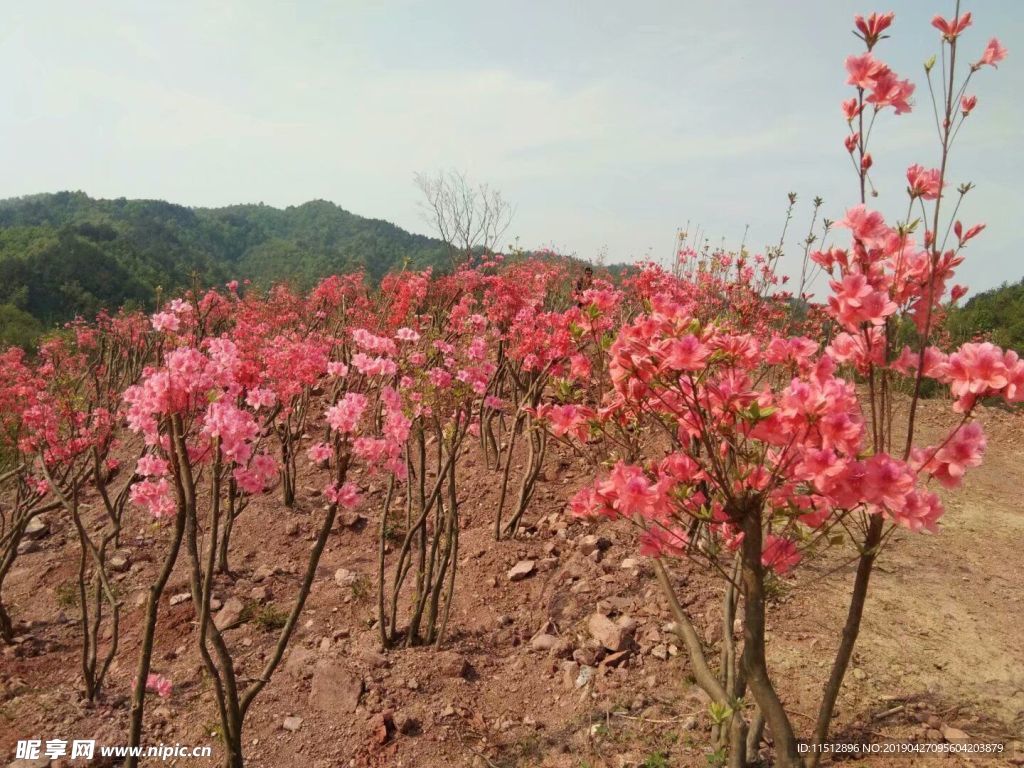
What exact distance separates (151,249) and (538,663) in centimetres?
5215

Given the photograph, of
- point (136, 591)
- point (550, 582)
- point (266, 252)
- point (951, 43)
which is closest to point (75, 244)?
point (266, 252)

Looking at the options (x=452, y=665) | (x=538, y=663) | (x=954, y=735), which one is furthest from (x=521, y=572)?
(x=954, y=735)

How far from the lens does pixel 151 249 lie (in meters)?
46.2

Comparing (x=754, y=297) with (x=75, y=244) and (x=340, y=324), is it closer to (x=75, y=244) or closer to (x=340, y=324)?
(x=340, y=324)

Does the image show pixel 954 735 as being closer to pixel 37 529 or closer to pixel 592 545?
pixel 592 545

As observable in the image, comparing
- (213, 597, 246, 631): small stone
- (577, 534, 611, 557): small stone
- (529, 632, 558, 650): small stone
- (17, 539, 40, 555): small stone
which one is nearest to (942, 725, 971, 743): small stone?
(529, 632, 558, 650): small stone

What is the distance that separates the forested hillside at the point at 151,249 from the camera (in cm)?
3319

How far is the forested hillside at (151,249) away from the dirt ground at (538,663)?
5079 millimetres

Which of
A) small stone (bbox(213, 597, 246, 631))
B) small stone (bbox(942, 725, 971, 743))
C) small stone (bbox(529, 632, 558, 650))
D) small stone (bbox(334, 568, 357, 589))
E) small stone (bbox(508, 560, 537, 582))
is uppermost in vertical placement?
small stone (bbox(942, 725, 971, 743))

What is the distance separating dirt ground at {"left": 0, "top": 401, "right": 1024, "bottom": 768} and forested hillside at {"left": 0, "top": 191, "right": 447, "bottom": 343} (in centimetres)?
508

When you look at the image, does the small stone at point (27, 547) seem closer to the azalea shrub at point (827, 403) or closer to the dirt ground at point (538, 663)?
the dirt ground at point (538, 663)

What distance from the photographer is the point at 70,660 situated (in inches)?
180

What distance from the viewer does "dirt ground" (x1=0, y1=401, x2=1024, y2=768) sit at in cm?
311

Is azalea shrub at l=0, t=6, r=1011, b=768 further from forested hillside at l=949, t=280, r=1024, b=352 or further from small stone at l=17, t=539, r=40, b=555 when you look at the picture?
forested hillside at l=949, t=280, r=1024, b=352
